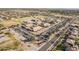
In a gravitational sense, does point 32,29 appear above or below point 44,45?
above
